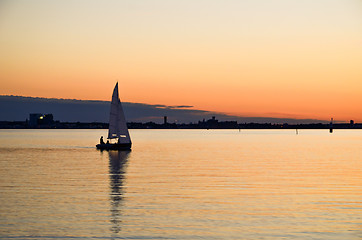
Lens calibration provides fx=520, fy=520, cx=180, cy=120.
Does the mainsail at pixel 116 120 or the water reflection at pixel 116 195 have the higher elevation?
the mainsail at pixel 116 120

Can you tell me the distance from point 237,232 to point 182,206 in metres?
8.49

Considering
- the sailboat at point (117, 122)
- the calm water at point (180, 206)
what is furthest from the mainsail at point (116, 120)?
the calm water at point (180, 206)

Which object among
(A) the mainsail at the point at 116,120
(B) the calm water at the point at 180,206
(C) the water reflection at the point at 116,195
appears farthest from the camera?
(A) the mainsail at the point at 116,120

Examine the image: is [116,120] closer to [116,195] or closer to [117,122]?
[117,122]

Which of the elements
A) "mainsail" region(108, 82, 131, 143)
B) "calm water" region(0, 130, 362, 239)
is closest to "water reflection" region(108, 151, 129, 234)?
"calm water" region(0, 130, 362, 239)

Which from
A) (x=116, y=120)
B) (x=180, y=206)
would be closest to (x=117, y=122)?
(x=116, y=120)

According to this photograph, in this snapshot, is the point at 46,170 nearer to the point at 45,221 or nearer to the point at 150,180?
the point at 150,180

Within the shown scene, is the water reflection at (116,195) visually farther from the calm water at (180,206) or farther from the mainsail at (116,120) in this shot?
the mainsail at (116,120)

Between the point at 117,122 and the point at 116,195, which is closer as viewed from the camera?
the point at 116,195

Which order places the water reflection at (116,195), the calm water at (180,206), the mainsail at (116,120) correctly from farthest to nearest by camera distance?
the mainsail at (116,120), the water reflection at (116,195), the calm water at (180,206)

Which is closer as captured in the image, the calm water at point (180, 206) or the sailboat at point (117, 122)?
the calm water at point (180, 206)

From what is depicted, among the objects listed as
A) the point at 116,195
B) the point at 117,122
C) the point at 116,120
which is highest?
the point at 116,120

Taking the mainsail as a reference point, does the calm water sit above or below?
below

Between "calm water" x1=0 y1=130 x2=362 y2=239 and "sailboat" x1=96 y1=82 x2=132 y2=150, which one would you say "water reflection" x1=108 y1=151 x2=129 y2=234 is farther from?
"sailboat" x1=96 y1=82 x2=132 y2=150
